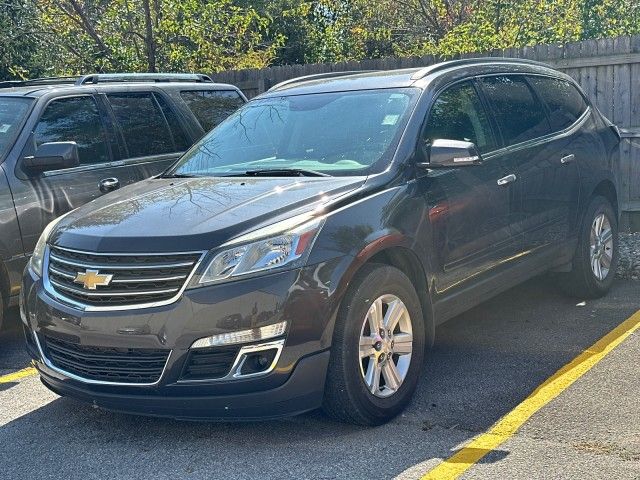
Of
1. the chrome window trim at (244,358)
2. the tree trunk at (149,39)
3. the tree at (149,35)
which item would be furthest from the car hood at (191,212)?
the tree at (149,35)

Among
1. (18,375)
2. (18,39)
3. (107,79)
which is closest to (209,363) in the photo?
(18,375)

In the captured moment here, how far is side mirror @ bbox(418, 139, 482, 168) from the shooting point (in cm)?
482

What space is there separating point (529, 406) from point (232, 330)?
5.59 ft

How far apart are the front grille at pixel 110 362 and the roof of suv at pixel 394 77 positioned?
2.36m

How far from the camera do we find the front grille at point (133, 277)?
158 inches

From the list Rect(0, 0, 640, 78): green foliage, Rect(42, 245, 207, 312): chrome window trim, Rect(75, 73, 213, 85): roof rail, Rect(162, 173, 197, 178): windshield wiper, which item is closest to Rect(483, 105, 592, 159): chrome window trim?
Rect(162, 173, 197, 178): windshield wiper

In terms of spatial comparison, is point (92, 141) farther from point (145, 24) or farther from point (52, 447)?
point (145, 24)

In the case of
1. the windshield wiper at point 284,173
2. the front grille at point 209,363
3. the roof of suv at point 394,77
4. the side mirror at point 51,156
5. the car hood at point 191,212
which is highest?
the roof of suv at point 394,77

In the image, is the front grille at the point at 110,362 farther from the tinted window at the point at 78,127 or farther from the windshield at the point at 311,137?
the tinted window at the point at 78,127

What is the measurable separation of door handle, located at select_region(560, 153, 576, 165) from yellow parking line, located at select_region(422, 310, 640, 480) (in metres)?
1.21

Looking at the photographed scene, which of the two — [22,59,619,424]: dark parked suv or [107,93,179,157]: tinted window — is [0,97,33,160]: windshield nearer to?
[107,93,179,157]: tinted window

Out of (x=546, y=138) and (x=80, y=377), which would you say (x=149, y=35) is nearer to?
(x=546, y=138)

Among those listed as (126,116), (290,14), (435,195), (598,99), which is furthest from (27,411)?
(290,14)

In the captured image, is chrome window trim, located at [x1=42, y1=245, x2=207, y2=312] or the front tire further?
the front tire
